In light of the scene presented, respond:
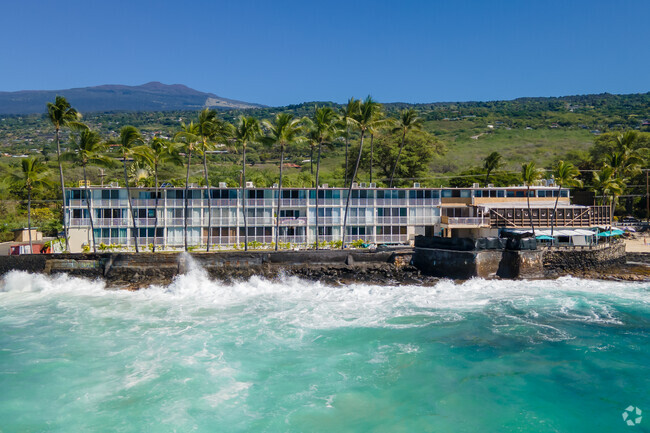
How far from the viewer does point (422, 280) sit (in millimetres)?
32781

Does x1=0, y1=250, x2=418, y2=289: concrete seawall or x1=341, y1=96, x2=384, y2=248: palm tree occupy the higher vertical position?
x1=341, y1=96, x2=384, y2=248: palm tree

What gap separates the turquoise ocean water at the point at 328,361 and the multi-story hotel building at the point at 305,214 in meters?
10.7

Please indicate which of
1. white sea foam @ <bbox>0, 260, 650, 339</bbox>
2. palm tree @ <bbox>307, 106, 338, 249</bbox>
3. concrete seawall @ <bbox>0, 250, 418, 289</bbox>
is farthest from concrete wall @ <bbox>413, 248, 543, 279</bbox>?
palm tree @ <bbox>307, 106, 338, 249</bbox>

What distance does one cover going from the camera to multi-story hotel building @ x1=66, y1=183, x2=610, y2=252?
39906 mm

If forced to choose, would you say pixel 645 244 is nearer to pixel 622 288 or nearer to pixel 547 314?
pixel 622 288

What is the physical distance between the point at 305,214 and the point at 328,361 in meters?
24.6

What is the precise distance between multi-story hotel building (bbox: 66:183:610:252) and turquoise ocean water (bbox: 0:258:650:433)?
10.7 metres

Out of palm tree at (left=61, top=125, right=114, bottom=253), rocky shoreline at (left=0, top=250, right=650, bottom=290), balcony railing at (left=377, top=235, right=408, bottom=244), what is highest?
palm tree at (left=61, top=125, right=114, bottom=253)

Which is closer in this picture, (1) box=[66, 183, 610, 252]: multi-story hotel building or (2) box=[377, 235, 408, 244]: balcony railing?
(1) box=[66, 183, 610, 252]: multi-story hotel building

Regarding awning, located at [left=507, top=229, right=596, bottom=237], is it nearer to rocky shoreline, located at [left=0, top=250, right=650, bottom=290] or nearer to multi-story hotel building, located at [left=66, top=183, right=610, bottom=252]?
multi-story hotel building, located at [left=66, top=183, right=610, bottom=252]

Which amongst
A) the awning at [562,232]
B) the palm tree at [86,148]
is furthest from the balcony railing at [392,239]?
the palm tree at [86,148]

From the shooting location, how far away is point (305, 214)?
139 feet

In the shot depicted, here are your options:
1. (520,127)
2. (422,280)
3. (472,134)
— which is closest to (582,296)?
(422,280)

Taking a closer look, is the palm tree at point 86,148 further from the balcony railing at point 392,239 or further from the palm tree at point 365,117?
the balcony railing at point 392,239
